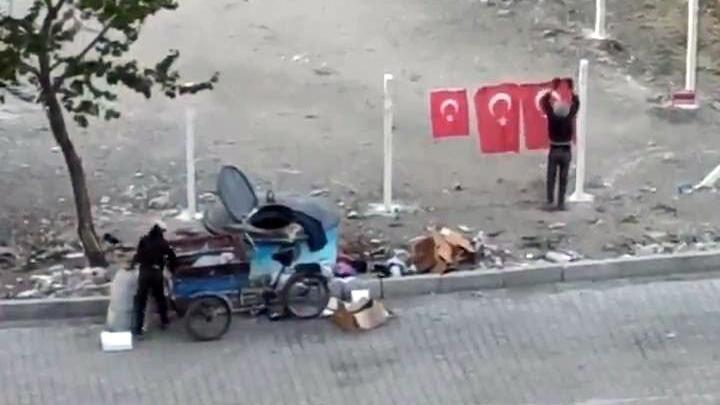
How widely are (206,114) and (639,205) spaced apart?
17.1ft

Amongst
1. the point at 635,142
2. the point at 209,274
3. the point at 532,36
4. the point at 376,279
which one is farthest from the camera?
the point at 532,36

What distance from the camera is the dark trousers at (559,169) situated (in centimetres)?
1631

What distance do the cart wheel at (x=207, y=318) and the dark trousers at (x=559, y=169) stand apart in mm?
4099

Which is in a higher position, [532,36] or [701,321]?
[532,36]

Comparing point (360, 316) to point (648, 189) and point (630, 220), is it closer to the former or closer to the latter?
point (630, 220)

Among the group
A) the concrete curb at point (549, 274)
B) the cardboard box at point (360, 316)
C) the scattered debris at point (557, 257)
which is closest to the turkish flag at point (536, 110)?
the scattered debris at point (557, 257)

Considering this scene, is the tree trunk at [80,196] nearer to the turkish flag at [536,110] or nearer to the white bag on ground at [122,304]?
the white bag on ground at [122,304]

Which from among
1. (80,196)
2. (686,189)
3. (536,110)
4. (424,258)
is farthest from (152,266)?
(686,189)

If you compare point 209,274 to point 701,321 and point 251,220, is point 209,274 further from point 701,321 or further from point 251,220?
point 701,321

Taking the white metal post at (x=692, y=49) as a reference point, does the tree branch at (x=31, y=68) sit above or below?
above

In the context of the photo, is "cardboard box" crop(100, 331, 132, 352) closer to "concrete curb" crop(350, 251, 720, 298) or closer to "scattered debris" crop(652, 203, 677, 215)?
"concrete curb" crop(350, 251, 720, 298)

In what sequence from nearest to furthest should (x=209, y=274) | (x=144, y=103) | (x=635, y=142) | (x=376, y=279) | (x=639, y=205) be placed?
1. (x=209, y=274)
2. (x=376, y=279)
3. (x=639, y=205)
4. (x=635, y=142)
5. (x=144, y=103)

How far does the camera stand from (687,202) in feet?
55.0

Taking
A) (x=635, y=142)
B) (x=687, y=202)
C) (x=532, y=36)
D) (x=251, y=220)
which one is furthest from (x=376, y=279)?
(x=532, y=36)
